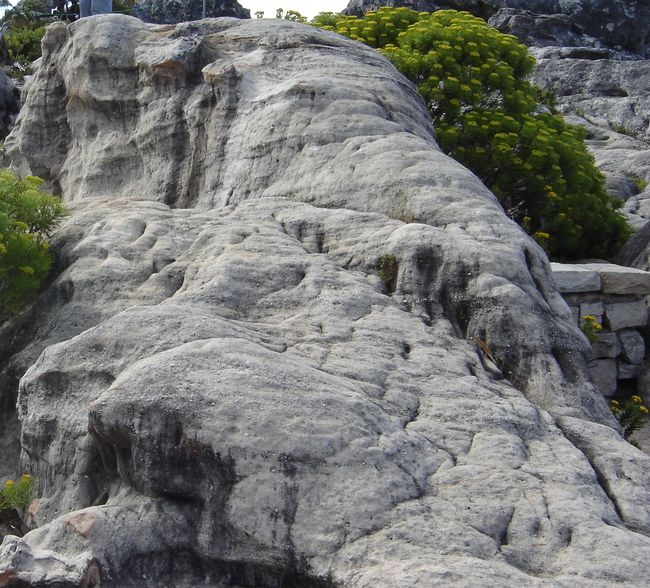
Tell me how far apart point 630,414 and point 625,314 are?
6.05ft

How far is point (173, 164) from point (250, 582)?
5881 millimetres

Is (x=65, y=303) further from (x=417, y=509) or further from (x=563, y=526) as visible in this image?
(x=563, y=526)

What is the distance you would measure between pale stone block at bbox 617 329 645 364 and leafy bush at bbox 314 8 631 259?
6.40 feet

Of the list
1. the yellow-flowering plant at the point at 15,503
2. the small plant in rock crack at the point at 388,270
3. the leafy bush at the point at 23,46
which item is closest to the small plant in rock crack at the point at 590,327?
the small plant in rock crack at the point at 388,270

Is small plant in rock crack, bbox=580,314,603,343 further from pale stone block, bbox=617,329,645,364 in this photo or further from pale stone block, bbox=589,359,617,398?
pale stone block, bbox=617,329,645,364

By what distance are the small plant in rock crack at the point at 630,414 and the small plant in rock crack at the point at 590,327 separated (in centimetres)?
74

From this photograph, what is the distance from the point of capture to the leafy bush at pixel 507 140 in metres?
13.5

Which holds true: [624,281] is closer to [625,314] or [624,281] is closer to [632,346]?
[625,314]

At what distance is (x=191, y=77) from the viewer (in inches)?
397

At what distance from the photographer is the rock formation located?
15.5ft

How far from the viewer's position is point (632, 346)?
11648mm

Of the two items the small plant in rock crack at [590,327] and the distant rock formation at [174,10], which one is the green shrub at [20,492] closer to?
the small plant in rock crack at [590,327]

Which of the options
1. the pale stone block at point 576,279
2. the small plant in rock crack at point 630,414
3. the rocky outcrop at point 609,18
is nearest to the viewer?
the small plant in rock crack at point 630,414

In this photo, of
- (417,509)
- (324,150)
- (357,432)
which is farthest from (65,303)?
(417,509)
